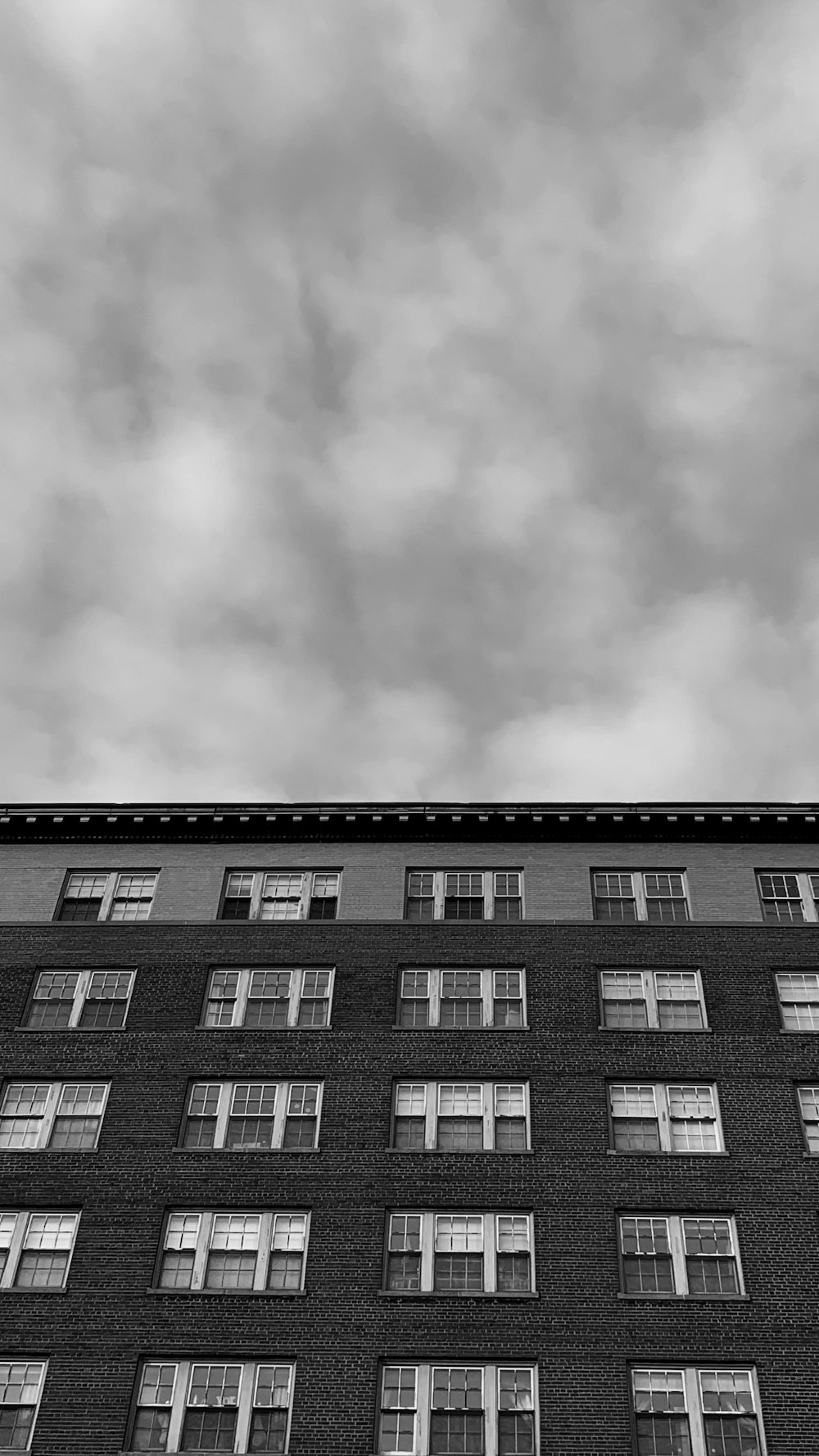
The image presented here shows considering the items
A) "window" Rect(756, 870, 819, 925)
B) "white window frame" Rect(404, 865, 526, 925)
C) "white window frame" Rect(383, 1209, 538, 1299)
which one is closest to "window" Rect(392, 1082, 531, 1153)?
"white window frame" Rect(383, 1209, 538, 1299)

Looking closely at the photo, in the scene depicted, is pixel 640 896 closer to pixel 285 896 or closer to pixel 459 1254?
pixel 285 896

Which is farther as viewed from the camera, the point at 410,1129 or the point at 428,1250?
the point at 410,1129

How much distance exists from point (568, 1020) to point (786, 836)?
9.97m

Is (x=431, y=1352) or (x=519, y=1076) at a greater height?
(x=519, y=1076)

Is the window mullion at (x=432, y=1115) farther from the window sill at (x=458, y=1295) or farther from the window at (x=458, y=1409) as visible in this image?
the window at (x=458, y=1409)

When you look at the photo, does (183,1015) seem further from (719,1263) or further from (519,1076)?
(719,1263)

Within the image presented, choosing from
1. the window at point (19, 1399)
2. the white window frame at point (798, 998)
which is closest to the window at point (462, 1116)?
the white window frame at point (798, 998)

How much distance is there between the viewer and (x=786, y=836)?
42.3m

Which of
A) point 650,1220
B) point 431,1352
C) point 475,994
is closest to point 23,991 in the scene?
point 475,994

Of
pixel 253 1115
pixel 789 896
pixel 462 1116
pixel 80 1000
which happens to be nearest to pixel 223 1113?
pixel 253 1115

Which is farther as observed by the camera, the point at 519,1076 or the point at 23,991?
the point at 23,991

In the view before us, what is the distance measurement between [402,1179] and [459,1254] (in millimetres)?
2399

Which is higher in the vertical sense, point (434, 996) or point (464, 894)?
point (464, 894)

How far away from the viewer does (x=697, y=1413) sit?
3066 cm
